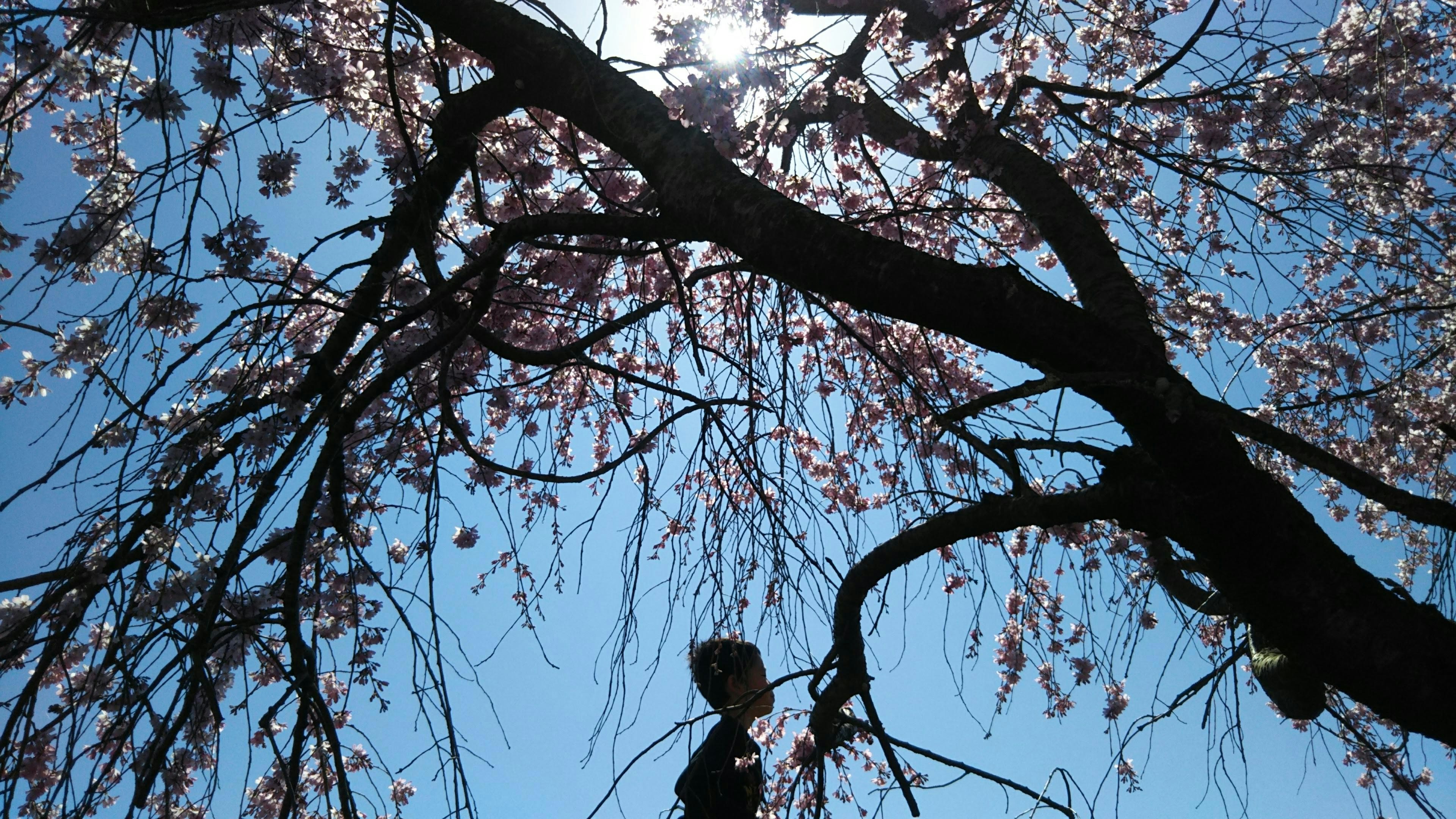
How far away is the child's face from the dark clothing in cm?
8

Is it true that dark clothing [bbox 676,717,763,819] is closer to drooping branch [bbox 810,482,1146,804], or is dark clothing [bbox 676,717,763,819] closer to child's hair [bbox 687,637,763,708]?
child's hair [bbox 687,637,763,708]

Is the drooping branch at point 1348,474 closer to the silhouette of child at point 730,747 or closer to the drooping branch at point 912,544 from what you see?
the drooping branch at point 912,544

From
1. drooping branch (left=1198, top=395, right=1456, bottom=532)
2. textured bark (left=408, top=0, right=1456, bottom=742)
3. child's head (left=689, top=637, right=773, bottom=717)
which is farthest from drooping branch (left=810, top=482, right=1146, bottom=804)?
drooping branch (left=1198, top=395, right=1456, bottom=532)

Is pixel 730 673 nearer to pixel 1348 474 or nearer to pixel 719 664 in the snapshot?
pixel 719 664

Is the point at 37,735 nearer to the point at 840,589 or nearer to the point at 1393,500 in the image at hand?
the point at 840,589

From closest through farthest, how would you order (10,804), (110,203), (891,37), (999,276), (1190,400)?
1. (10,804)
2. (1190,400)
3. (999,276)
4. (110,203)
5. (891,37)

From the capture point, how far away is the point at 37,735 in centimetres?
138

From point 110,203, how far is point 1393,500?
3126 millimetres

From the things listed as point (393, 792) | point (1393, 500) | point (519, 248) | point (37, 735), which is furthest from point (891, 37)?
point (393, 792)

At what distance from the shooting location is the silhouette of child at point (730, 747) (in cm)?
247

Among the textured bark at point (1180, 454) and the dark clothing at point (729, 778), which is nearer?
the textured bark at point (1180, 454)

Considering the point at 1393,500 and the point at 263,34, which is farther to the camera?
the point at 263,34

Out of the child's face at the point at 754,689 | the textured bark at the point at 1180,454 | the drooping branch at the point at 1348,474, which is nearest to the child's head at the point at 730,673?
the child's face at the point at 754,689

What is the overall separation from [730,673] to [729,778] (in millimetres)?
349
